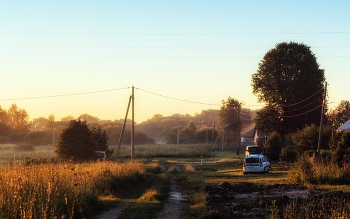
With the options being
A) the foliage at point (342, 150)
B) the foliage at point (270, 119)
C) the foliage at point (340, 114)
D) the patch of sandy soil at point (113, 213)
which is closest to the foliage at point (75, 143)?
the patch of sandy soil at point (113, 213)

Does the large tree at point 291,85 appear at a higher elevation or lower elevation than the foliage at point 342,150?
higher

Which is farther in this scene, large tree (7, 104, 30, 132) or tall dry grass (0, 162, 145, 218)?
large tree (7, 104, 30, 132)

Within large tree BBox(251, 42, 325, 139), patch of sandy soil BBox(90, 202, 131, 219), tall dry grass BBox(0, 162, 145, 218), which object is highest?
large tree BBox(251, 42, 325, 139)

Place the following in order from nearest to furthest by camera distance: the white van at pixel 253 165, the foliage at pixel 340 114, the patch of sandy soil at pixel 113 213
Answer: the patch of sandy soil at pixel 113 213 → the white van at pixel 253 165 → the foliage at pixel 340 114

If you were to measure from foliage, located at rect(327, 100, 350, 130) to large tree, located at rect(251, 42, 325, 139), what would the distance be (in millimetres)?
24799

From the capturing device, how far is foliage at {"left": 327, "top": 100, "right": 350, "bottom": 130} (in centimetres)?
6856

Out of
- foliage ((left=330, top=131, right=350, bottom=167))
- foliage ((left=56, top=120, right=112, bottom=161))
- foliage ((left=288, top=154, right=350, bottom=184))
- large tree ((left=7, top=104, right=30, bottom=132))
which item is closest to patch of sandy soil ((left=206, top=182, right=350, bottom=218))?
foliage ((left=288, top=154, right=350, bottom=184))

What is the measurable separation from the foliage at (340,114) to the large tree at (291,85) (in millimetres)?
24799

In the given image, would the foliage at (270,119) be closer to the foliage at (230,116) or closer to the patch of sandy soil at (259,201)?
the patch of sandy soil at (259,201)

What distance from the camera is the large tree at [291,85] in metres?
44.6

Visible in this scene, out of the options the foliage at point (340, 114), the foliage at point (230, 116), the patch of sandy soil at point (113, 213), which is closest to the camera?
the patch of sandy soil at point (113, 213)

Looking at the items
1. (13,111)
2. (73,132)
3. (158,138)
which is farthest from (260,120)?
(158,138)

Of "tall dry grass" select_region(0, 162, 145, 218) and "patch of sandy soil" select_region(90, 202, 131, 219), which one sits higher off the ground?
"tall dry grass" select_region(0, 162, 145, 218)

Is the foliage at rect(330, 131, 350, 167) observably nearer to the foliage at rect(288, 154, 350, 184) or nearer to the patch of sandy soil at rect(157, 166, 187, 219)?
the foliage at rect(288, 154, 350, 184)
